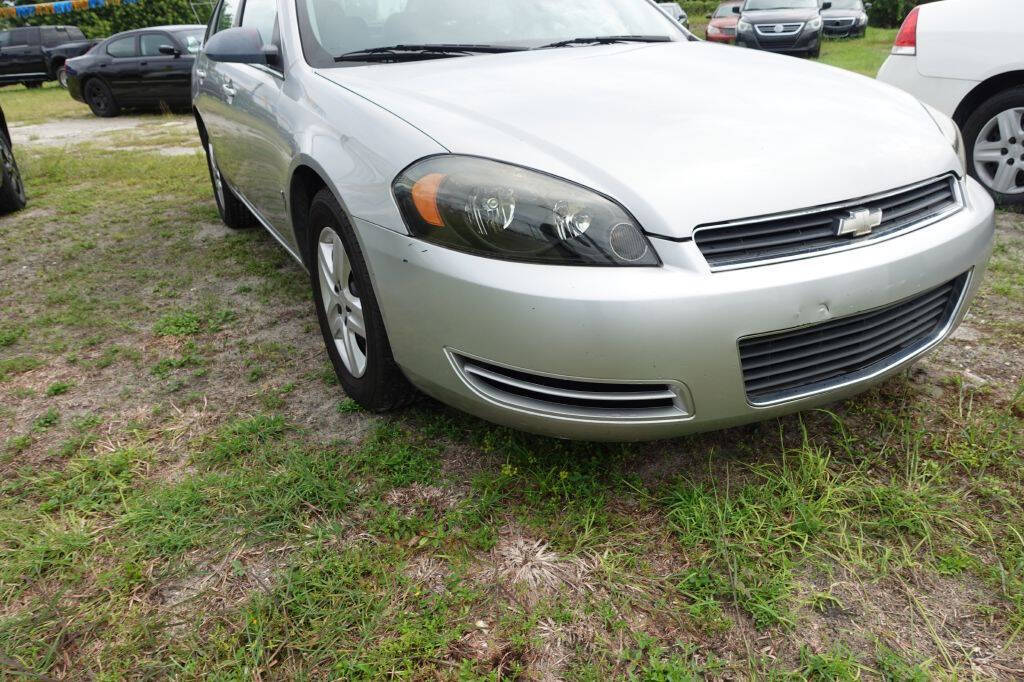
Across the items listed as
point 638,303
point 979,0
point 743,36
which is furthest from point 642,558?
point 743,36

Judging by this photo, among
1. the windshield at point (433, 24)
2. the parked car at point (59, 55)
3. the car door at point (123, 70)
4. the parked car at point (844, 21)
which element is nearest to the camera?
the windshield at point (433, 24)

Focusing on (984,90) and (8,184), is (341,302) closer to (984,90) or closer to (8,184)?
(984,90)

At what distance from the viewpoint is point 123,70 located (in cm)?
1207

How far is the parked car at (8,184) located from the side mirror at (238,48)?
3.55 m

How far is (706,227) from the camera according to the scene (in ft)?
5.57

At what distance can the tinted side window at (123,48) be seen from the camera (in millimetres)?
12164

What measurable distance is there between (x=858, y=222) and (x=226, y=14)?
3807mm

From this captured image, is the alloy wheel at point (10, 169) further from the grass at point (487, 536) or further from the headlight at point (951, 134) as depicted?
the headlight at point (951, 134)

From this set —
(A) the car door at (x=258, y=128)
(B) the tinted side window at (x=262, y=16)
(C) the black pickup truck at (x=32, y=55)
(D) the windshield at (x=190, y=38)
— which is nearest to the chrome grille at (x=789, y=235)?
(A) the car door at (x=258, y=128)

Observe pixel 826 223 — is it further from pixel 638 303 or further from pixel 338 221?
pixel 338 221

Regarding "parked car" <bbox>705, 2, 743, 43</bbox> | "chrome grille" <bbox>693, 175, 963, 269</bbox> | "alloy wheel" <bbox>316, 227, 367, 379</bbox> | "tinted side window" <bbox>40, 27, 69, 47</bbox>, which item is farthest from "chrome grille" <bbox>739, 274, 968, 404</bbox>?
"tinted side window" <bbox>40, 27, 69, 47</bbox>

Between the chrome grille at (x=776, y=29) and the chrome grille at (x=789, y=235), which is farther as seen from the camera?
the chrome grille at (x=776, y=29)

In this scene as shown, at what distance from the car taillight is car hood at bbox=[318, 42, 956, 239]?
81.3 inches

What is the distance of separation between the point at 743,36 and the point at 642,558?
1357cm
